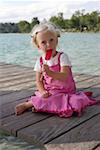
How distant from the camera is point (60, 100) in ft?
9.13

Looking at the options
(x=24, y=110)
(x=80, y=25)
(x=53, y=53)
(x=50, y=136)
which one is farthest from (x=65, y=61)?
(x=80, y=25)

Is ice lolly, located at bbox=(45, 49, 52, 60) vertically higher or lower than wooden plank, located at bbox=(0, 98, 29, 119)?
higher

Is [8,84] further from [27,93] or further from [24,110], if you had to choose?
[24,110]

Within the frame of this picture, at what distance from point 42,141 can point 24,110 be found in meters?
0.74

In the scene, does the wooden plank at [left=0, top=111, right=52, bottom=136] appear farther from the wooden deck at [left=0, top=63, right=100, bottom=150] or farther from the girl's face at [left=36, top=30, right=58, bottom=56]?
the girl's face at [left=36, top=30, right=58, bottom=56]

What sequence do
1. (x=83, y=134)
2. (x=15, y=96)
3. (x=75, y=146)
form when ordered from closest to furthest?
(x=75, y=146), (x=83, y=134), (x=15, y=96)

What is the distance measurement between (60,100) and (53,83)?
0.66ft

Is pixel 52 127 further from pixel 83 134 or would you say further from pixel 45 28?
pixel 45 28

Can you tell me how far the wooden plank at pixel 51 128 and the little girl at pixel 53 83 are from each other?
94 mm

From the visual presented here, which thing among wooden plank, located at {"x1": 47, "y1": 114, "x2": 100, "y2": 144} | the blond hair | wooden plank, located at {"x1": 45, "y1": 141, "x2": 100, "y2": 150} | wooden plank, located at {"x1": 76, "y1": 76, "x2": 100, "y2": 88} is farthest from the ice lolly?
wooden plank, located at {"x1": 76, "y1": 76, "x2": 100, "y2": 88}

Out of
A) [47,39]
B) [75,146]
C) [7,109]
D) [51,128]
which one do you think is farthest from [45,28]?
[75,146]

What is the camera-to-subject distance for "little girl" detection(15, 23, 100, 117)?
107 inches

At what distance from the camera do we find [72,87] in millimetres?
2951

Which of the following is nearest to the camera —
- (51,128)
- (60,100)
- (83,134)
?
(83,134)
